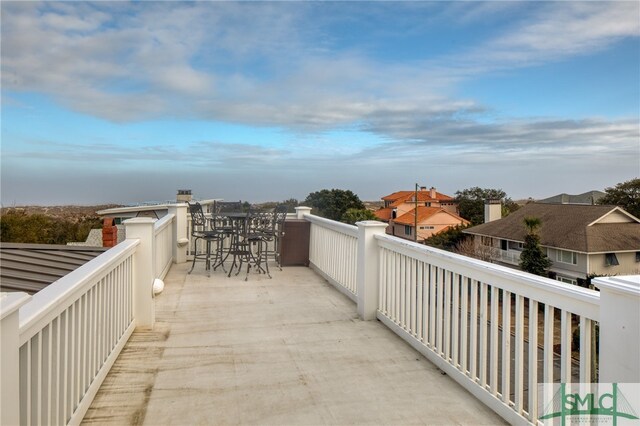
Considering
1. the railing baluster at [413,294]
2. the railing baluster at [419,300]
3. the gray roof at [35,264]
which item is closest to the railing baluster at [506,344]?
the railing baluster at [419,300]

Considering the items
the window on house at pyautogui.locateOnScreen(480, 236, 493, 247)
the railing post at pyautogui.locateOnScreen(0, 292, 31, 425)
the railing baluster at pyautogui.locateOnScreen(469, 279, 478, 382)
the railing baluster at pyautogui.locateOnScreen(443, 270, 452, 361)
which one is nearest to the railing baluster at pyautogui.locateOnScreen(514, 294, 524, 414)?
the railing baluster at pyautogui.locateOnScreen(469, 279, 478, 382)

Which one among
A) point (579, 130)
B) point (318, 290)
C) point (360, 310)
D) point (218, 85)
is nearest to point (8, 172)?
point (218, 85)

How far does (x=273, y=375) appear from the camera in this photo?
2.83 meters

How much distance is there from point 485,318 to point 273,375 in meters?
1.48

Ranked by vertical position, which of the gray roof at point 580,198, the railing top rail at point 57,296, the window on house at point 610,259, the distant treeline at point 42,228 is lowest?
the window on house at point 610,259

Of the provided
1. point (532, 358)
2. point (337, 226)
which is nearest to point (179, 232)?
point (337, 226)

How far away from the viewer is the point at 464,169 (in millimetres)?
16547

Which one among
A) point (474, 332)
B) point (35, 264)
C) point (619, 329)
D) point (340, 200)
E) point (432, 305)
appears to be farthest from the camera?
point (340, 200)

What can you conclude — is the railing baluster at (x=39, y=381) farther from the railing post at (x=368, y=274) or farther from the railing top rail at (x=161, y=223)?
the railing top rail at (x=161, y=223)

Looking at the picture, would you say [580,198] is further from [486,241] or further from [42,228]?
[42,228]

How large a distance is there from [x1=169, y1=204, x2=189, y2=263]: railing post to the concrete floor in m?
2.86

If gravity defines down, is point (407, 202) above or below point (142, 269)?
above

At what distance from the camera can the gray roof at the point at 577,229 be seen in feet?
33.5

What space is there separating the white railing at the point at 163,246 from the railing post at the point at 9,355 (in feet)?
11.9
